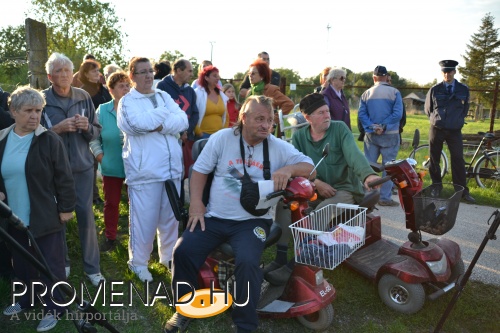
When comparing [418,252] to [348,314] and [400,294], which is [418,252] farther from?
[348,314]

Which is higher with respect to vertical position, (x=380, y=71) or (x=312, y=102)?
(x=380, y=71)

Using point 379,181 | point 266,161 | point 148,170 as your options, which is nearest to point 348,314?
point 379,181

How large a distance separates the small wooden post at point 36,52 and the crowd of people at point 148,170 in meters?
0.67

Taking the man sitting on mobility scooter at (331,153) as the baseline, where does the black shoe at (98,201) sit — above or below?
below

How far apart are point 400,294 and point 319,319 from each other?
76 cm

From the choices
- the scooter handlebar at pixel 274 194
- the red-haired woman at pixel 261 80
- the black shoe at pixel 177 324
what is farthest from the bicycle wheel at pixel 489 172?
the black shoe at pixel 177 324

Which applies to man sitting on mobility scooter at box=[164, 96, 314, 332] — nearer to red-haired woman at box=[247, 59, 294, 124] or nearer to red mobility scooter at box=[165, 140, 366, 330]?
red mobility scooter at box=[165, 140, 366, 330]

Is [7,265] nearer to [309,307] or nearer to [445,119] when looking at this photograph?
[309,307]

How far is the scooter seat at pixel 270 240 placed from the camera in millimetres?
3197

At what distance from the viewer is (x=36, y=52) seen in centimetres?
551

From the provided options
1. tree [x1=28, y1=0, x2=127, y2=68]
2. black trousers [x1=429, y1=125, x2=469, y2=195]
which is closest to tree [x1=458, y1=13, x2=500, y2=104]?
tree [x1=28, y1=0, x2=127, y2=68]

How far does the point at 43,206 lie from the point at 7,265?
1.21 m

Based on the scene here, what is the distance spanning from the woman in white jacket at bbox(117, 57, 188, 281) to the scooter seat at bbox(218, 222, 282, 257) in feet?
3.32

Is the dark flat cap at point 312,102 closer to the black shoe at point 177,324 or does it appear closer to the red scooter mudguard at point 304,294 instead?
the red scooter mudguard at point 304,294
